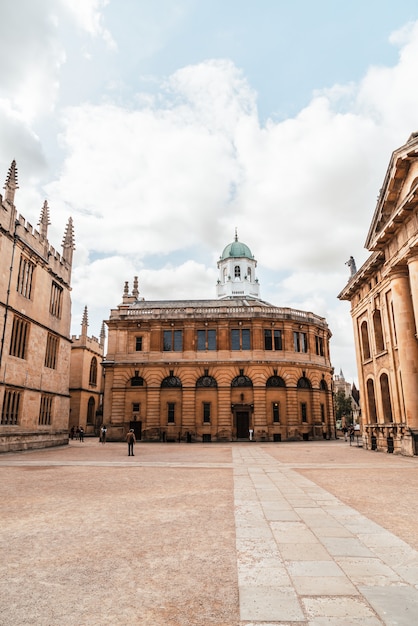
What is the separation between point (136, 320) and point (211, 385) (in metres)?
10.3

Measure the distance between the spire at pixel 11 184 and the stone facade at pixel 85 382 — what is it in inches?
1274

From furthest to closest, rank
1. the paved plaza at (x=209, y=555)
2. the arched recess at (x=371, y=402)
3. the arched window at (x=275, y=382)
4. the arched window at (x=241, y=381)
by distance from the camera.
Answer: the arched window at (x=275, y=382)
the arched window at (x=241, y=381)
the arched recess at (x=371, y=402)
the paved plaza at (x=209, y=555)

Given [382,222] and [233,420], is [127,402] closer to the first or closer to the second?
[233,420]

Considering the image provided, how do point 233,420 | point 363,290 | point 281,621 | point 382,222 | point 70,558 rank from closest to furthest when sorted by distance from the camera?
point 281,621 → point 70,558 → point 382,222 → point 363,290 → point 233,420

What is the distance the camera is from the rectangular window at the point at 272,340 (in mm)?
43469

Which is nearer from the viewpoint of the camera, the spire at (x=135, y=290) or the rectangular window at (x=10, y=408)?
the rectangular window at (x=10, y=408)

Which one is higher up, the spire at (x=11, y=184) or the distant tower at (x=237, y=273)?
the distant tower at (x=237, y=273)

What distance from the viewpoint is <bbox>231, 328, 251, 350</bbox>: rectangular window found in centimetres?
4334

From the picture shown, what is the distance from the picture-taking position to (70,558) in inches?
230

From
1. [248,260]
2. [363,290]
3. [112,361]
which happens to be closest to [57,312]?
[112,361]

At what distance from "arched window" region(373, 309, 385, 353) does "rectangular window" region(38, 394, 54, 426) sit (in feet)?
78.6

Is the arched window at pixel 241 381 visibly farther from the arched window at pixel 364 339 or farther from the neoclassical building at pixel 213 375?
the arched window at pixel 364 339

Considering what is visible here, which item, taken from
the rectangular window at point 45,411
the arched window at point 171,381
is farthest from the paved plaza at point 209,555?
the arched window at point 171,381

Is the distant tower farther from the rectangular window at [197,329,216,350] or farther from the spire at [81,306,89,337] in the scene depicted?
the rectangular window at [197,329,216,350]
